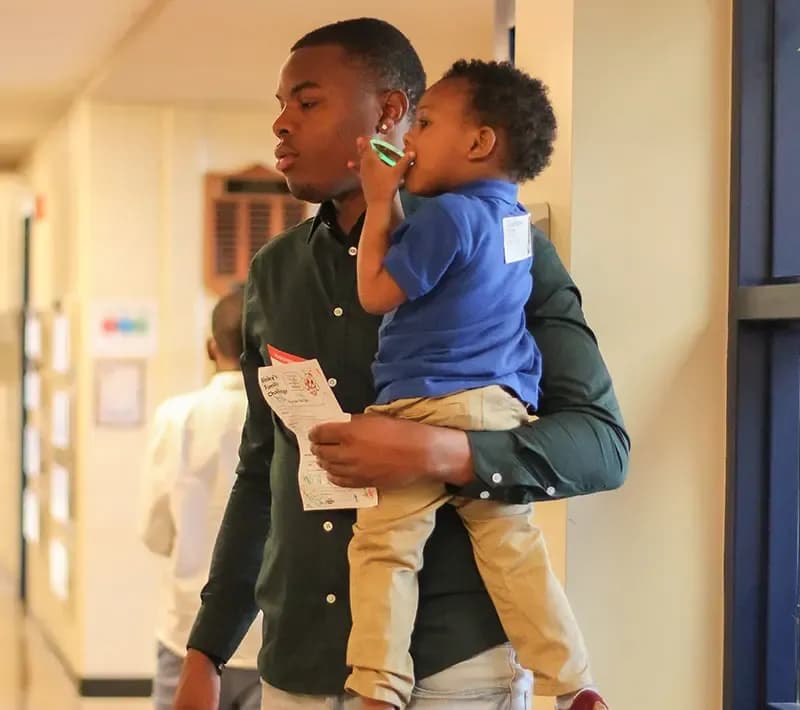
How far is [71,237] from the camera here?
228 inches

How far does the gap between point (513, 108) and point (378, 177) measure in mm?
173

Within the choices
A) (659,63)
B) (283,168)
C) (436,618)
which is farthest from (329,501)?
(659,63)

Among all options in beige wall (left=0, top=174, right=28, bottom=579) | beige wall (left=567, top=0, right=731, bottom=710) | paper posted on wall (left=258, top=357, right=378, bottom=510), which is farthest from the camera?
beige wall (left=0, top=174, right=28, bottom=579)

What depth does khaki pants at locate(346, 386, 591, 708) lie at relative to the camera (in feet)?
4.42

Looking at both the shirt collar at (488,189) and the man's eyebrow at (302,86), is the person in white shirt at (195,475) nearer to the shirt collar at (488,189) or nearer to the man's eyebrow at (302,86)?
the man's eyebrow at (302,86)

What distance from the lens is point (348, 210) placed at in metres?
1.60

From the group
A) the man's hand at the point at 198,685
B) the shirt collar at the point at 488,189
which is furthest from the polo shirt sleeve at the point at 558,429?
the man's hand at the point at 198,685

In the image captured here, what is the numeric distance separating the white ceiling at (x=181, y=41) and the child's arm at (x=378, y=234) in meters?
2.42

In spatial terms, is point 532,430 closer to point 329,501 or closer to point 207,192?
point 329,501

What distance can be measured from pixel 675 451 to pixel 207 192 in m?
3.92

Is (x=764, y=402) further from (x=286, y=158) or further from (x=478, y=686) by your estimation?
(x=286, y=158)

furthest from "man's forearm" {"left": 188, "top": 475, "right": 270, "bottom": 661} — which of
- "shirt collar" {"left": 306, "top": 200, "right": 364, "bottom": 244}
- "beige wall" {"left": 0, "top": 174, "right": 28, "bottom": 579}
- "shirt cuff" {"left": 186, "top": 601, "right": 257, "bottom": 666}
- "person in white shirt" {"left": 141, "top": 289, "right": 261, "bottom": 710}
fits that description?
"beige wall" {"left": 0, "top": 174, "right": 28, "bottom": 579}

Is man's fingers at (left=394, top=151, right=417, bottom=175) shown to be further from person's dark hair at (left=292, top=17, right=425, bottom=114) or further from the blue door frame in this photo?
the blue door frame

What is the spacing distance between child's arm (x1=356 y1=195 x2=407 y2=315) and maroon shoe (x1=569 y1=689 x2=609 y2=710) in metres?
0.48
